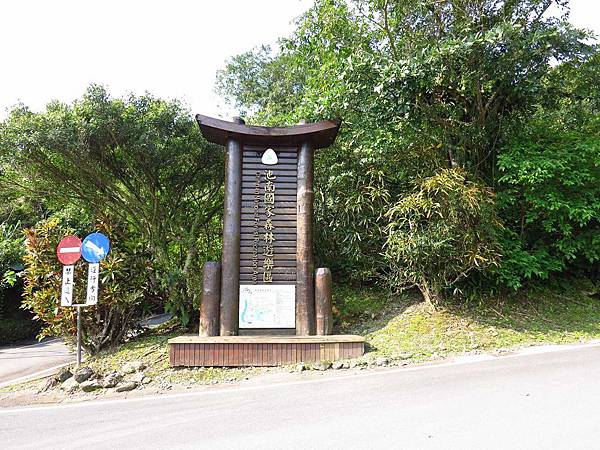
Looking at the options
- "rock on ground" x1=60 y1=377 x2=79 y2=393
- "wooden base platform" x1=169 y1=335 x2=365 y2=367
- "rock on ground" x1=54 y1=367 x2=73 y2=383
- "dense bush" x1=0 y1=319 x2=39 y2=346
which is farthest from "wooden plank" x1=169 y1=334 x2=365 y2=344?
"dense bush" x1=0 y1=319 x2=39 y2=346

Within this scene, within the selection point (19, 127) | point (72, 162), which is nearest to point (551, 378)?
point (72, 162)

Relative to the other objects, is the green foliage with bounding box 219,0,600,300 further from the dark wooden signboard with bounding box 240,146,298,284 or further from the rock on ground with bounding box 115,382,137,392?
the rock on ground with bounding box 115,382,137,392

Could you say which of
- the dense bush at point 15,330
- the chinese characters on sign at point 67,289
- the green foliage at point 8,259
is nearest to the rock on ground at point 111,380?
the chinese characters on sign at point 67,289

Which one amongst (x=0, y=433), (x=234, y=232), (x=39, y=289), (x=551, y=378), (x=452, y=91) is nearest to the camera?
(x=0, y=433)

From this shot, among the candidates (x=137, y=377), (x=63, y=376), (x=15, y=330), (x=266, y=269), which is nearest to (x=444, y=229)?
(x=266, y=269)

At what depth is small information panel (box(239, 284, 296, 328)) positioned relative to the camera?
20.9ft

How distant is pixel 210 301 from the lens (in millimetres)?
6348

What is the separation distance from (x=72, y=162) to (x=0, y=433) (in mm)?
5093

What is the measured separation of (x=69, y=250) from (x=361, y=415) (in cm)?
496

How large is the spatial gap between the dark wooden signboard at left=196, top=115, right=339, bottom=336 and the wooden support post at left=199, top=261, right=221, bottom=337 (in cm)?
8

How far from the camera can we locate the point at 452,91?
8086 mm

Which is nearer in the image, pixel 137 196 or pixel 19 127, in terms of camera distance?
pixel 19 127

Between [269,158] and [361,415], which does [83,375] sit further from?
[269,158]

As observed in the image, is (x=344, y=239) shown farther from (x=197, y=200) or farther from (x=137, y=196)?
(x=137, y=196)
